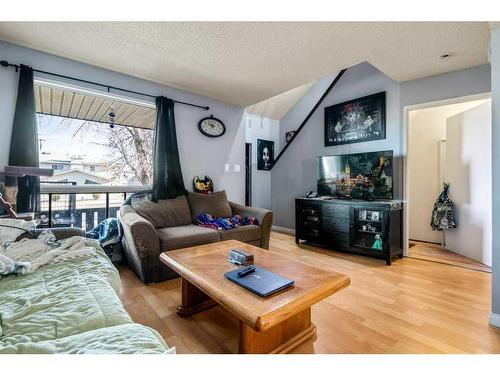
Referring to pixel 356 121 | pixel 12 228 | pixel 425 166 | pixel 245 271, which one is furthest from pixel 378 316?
pixel 425 166

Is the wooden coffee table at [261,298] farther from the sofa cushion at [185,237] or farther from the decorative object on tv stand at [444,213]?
the decorative object on tv stand at [444,213]

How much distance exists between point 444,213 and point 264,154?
3324 millimetres

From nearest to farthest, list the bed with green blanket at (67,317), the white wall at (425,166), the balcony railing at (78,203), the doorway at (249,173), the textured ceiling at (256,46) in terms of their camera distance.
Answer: the bed with green blanket at (67,317), the textured ceiling at (256,46), the balcony railing at (78,203), the white wall at (425,166), the doorway at (249,173)

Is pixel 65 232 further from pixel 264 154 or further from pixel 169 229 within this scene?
pixel 264 154

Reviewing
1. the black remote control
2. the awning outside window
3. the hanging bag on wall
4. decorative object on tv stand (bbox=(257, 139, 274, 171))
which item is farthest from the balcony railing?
the hanging bag on wall

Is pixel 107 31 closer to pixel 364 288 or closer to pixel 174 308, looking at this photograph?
pixel 174 308

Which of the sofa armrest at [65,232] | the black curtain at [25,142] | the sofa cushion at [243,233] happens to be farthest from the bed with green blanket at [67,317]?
the sofa cushion at [243,233]

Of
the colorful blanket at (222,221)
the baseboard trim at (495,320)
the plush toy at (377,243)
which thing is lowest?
the baseboard trim at (495,320)

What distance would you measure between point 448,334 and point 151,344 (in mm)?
1753

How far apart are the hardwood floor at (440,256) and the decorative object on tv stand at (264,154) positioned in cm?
306

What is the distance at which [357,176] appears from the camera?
3215mm

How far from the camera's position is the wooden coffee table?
1.04 meters

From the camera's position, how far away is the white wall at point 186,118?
2.24 metres
